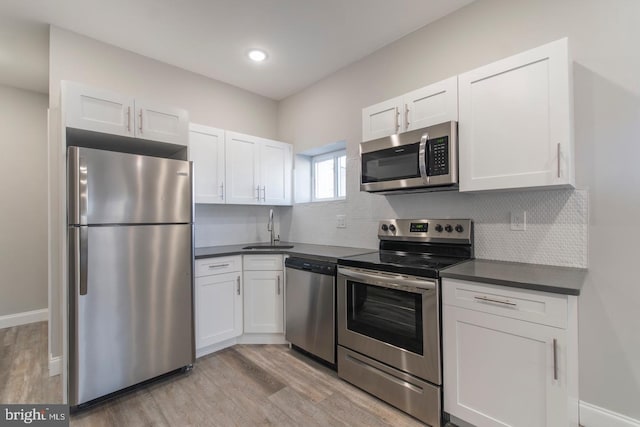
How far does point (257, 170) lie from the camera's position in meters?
3.33

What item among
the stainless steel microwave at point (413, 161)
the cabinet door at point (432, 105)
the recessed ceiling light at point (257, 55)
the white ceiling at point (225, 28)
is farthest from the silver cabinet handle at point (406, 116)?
the recessed ceiling light at point (257, 55)

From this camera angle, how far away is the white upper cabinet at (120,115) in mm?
2008

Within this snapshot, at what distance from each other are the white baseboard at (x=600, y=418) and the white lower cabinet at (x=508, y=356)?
45cm

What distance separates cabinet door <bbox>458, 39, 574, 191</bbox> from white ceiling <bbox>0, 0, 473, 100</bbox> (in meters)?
0.86

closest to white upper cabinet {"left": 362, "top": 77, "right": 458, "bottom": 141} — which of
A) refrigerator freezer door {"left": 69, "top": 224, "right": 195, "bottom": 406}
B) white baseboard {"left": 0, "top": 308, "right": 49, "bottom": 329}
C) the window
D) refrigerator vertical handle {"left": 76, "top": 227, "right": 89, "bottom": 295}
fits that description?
the window

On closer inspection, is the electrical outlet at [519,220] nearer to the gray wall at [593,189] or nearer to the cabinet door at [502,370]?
the gray wall at [593,189]

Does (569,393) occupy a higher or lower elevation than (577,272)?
lower

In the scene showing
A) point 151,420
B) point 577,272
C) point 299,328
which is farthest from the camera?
point 299,328

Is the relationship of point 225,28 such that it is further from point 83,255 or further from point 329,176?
point 83,255

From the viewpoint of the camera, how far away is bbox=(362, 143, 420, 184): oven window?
211 cm

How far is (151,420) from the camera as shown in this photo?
1.81m

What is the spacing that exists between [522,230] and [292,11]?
2.29 meters

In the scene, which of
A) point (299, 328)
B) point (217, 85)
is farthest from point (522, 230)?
point (217, 85)

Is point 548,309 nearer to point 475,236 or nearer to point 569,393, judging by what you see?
point 569,393
